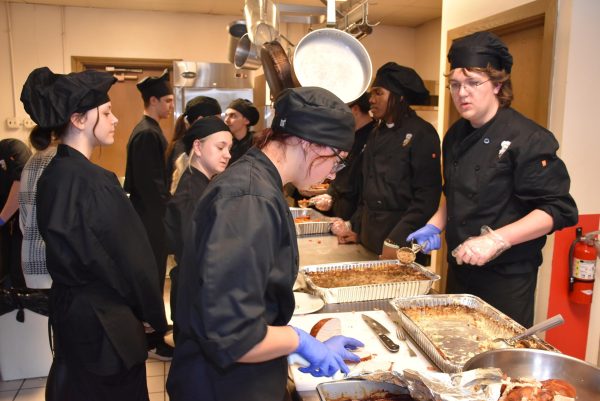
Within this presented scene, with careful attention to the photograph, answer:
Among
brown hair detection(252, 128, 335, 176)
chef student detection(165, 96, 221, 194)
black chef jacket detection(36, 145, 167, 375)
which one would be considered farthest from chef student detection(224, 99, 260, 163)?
brown hair detection(252, 128, 335, 176)

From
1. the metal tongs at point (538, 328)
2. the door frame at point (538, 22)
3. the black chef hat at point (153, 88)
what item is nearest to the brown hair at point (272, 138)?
the metal tongs at point (538, 328)

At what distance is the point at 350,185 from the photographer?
3.12 m

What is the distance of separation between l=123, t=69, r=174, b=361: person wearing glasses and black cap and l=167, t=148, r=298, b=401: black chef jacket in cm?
246

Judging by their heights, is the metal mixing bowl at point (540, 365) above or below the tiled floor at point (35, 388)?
above

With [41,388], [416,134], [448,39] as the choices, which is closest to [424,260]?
[416,134]

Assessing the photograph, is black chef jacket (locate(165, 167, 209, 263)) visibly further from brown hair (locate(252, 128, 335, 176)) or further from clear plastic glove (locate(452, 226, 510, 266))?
clear plastic glove (locate(452, 226, 510, 266))

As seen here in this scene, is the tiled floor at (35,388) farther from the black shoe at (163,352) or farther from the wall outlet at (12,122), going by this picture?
the wall outlet at (12,122)

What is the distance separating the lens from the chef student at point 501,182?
1.65 meters

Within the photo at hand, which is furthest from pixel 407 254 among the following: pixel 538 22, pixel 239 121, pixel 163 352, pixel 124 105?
pixel 124 105

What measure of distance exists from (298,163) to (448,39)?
8.40ft

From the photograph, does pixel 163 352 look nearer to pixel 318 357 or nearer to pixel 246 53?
pixel 246 53

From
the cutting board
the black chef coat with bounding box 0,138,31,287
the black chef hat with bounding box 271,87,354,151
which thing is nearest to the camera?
the black chef hat with bounding box 271,87,354,151

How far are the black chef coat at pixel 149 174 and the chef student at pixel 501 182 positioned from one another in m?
2.36

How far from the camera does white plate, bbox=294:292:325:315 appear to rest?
65.1 inches
